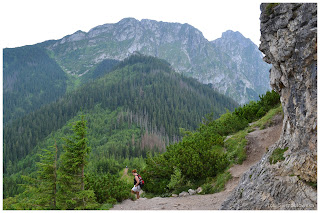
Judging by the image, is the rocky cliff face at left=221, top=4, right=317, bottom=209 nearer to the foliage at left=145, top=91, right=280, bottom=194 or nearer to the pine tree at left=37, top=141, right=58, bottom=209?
the foliage at left=145, top=91, right=280, bottom=194

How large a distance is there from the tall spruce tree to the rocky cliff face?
8194 millimetres

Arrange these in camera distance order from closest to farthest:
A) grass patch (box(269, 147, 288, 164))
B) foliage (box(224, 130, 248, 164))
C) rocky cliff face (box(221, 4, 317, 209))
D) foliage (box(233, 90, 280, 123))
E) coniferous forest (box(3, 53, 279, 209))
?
rocky cliff face (box(221, 4, 317, 209))
grass patch (box(269, 147, 288, 164))
coniferous forest (box(3, 53, 279, 209))
foliage (box(224, 130, 248, 164))
foliage (box(233, 90, 280, 123))

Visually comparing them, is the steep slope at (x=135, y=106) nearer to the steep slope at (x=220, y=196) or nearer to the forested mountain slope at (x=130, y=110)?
the forested mountain slope at (x=130, y=110)

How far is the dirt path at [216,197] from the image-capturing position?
1057cm

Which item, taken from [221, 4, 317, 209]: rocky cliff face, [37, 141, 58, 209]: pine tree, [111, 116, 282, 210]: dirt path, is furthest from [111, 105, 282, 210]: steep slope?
[37, 141, 58, 209]: pine tree

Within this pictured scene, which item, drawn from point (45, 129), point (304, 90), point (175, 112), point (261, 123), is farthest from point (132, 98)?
point (304, 90)

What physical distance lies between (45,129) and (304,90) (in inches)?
5913

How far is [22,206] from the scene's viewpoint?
36.6 feet

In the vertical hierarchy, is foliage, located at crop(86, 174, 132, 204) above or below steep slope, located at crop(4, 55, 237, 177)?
below

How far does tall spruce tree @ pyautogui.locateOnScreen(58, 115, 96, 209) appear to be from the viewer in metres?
11.8

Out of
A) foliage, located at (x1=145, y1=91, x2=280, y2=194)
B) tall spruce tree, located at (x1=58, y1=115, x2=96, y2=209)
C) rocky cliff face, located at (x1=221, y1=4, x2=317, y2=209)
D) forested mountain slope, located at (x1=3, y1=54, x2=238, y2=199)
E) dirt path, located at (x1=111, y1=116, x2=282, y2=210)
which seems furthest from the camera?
forested mountain slope, located at (x1=3, y1=54, x2=238, y2=199)

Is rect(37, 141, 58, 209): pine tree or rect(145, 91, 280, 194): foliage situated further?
rect(145, 91, 280, 194): foliage

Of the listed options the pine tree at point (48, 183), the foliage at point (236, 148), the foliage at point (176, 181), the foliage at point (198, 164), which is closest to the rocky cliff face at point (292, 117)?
the foliage at point (198, 164)

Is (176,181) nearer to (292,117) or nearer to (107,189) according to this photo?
(107,189)
